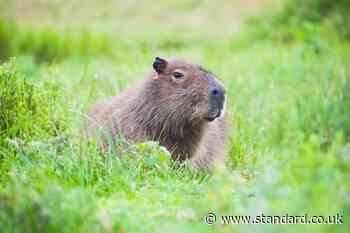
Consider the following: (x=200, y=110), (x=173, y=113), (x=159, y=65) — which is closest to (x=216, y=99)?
(x=200, y=110)

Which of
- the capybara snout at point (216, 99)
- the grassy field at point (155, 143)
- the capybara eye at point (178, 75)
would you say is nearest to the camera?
the grassy field at point (155, 143)

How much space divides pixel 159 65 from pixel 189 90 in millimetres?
359

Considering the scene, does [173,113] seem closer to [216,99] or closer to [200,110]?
[200,110]

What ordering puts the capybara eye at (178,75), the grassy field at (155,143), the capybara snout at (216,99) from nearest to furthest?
the grassy field at (155,143), the capybara snout at (216,99), the capybara eye at (178,75)

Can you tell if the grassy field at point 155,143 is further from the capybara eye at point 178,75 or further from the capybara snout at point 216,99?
the capybara eye at point 178,75

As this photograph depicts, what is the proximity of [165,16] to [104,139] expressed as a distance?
9569 mm

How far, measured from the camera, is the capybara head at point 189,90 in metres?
5.60

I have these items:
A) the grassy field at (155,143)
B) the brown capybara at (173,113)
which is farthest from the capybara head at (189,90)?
the grassy field at (155,143)

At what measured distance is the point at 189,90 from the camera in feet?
18.6

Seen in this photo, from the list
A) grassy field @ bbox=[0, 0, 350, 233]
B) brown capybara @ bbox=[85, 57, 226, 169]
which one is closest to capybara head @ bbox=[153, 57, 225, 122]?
brown capybara @ bbox=[85, 57, 226, 169]

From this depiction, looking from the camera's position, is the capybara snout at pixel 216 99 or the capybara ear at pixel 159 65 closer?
the capybara snout at pixel 216 99

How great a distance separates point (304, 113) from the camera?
783cm

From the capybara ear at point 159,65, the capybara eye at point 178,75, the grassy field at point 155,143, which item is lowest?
the grassy field at point 155,143

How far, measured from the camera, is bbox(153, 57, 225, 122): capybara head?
221 inches
